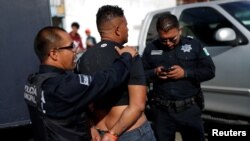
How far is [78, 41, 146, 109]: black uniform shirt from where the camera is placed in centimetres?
237

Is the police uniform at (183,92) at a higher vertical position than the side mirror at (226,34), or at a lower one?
lower

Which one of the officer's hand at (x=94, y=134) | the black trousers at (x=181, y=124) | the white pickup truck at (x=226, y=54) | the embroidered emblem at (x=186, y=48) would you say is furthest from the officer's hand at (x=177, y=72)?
the white pickup truck at (x=226, y=54)

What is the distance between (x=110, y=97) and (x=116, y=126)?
177 millimetres

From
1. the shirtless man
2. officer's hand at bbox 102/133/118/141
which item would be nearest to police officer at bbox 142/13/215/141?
the shirtless man

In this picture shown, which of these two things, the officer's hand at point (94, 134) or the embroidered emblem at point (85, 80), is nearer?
the embroidered emblem at point (85, 80)

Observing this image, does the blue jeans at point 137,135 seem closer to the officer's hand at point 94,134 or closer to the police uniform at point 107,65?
the police uniform at point 107,65

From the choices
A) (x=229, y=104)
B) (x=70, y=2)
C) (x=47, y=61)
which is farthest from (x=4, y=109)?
(x=70, y=2)

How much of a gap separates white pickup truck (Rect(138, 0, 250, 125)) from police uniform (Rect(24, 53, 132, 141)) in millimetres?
2817

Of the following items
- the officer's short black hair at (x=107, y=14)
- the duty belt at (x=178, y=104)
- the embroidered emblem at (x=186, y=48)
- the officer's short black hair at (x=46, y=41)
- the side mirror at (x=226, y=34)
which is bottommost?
the duty belt at (x=178, y=104)

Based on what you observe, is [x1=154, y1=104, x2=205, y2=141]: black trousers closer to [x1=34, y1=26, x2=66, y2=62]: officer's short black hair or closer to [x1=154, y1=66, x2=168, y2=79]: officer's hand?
[x1=154, y1=66, x2=168, y2=79]: officer's hand

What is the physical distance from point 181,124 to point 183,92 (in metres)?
0.28

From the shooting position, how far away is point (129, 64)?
2211mm

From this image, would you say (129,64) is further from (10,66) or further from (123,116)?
(10,66)

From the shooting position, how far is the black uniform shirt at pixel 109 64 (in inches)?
93.1
